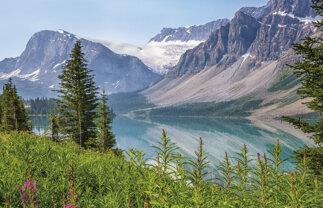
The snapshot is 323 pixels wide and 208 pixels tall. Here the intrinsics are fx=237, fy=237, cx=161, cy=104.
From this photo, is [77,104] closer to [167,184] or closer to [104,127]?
[104,127]

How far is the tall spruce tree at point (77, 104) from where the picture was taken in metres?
31.6

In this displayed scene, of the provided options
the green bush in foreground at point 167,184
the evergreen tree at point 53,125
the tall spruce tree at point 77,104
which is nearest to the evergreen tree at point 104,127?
the tall spruce tree at point 77,104

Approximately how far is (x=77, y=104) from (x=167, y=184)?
30935 mm

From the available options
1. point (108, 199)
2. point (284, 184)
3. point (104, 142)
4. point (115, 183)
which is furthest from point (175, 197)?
point (104, 142)

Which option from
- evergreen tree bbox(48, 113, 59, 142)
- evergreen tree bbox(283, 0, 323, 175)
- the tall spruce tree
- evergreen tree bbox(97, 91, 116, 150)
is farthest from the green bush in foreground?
evergreen tree bbox(48, 113, 59, 142)

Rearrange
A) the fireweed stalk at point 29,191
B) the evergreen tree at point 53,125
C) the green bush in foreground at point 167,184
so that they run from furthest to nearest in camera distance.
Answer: the evergreen tree at point 53,125 → the green bush in foreground at point 167,184 → the fireweed stalk at point 29,191

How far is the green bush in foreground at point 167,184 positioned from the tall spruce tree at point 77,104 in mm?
26629

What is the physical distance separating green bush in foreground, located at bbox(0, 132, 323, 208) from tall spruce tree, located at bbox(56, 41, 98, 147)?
26629 millimetres

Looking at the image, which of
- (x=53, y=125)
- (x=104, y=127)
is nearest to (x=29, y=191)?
(x=104, y=127)

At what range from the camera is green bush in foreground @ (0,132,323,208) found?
2713mm

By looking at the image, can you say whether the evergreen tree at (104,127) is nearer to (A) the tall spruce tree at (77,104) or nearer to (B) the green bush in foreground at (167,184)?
(A) the tall spruce tree at (77,104)

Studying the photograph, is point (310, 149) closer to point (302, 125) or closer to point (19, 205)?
point (302, 125)

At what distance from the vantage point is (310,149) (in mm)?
10906

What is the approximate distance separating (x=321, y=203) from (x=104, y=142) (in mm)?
30492
